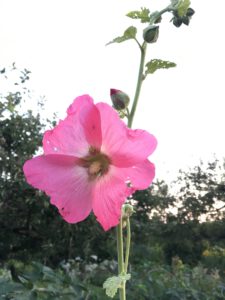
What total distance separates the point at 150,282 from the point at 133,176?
8.37 feet

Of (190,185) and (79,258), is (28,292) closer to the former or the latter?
(79,258)

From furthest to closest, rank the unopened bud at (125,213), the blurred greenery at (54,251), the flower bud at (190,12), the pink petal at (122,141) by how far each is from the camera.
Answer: the blurred greenery at (54,251)
the flower bud at (190,12)
the unopened bud at (125,213)
the pink petal at (122,141)

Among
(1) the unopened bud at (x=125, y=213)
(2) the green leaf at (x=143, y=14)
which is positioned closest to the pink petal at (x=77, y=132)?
(1) the unopened bud at (x=125, y=213)

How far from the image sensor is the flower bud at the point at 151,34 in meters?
0.87

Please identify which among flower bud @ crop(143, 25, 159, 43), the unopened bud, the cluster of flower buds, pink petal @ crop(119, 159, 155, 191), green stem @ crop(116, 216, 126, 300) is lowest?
green stem @ crop(116, 216, 126, 300)

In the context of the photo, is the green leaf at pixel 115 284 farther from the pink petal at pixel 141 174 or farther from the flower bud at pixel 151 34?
the flower bud at pixel 151 34

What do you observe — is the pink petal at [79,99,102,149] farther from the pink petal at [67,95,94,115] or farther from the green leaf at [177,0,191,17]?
the green leaf at [177,0,191,17]

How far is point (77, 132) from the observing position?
2.70 ft

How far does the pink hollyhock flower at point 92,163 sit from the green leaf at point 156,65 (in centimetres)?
16

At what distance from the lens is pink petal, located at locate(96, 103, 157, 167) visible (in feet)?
2.50

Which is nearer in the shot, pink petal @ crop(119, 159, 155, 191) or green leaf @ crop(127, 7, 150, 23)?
pink petal @ crop(119, 159, 155, 191)

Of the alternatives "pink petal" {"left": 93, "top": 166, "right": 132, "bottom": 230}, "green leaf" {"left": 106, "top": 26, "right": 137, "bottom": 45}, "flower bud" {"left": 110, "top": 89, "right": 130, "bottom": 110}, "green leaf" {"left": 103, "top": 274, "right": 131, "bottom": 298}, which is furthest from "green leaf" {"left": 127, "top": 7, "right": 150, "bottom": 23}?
"green leaf" {"left": 103, "top": 274, "right": 131, "bottom": 298}

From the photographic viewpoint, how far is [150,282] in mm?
3211

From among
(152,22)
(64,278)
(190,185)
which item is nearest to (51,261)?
(64,278)
